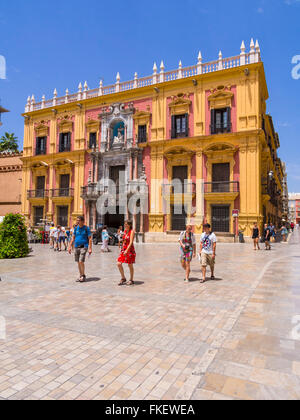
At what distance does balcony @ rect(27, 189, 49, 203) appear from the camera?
27.6 meters

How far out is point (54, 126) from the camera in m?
27.9

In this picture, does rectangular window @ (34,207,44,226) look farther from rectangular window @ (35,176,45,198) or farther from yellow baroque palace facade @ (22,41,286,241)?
rectangular window @ (35,176,45,198)

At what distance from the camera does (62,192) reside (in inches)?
1064

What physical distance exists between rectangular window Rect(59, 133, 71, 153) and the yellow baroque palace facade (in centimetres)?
10

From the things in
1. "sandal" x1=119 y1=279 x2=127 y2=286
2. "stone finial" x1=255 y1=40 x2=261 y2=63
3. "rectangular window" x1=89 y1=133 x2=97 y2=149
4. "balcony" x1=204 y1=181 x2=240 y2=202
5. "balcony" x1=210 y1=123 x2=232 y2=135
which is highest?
"stone finial" x1=255 y1=40 x2=261 y2=63

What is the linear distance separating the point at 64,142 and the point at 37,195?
19.8ft

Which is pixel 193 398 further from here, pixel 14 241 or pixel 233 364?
pixel 14 241

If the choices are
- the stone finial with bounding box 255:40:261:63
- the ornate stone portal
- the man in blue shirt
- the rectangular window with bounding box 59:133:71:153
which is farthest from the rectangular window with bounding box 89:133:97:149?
the man in blue shirt

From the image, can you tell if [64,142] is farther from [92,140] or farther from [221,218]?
[221,218]

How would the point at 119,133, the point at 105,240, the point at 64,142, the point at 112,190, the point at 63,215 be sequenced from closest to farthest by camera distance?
the point at 105,240 < the point at 112,190 < the point at 119,133 < the point at 63,215 < the point at 64,142

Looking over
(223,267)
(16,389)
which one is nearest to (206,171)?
(223,267)

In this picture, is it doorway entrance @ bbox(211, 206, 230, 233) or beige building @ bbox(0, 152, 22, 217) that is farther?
beige building @ bbox(0, 152, 22, 217)

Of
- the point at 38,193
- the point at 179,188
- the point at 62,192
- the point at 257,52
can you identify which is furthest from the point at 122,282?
the point at 38,193

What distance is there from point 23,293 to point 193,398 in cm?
450
